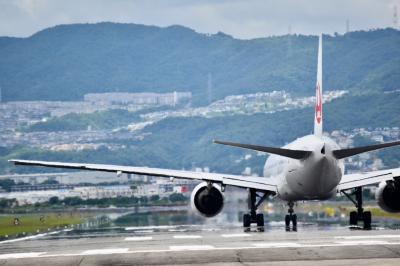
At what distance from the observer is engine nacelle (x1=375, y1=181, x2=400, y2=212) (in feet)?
180

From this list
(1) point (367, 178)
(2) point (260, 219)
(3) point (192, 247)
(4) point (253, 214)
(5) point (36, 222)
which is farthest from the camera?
(5) point (36, 222)

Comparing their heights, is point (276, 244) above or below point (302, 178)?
below

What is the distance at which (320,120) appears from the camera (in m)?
56.6

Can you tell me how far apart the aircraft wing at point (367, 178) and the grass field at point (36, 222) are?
81.9 ft

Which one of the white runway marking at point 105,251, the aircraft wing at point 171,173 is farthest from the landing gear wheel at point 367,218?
the white runway marking at point 105,251

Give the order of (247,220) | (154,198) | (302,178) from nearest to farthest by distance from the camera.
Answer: (302,178) < (247,220) < (154,198)

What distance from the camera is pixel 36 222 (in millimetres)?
96125

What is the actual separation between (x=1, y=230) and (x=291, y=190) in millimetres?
28622

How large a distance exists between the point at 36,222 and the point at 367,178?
44.9m

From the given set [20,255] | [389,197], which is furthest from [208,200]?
[20,255]

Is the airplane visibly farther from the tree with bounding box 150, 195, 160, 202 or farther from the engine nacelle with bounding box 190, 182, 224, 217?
the tree with bounding box 150, 195, 160, 202

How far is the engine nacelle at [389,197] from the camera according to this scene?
180 feet

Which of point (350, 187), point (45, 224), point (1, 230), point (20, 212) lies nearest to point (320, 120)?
point (350, 187)

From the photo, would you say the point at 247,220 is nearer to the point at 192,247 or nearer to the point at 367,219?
the point at 367,219
